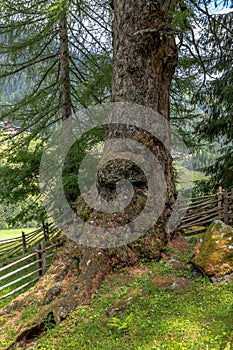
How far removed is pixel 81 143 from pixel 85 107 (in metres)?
1.12

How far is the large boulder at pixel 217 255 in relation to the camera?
3424 mm

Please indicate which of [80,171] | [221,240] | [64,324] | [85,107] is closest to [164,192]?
[221,240]

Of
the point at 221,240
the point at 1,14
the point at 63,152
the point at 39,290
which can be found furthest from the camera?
the point at 63,152

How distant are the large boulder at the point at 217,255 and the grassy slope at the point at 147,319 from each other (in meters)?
0.17

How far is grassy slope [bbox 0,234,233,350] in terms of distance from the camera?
2.49m

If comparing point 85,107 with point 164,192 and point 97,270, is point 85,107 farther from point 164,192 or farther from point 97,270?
point 97,270

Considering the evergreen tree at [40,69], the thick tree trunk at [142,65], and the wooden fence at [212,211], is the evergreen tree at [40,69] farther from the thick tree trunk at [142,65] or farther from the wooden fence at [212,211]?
the wooden fence at [212,211]

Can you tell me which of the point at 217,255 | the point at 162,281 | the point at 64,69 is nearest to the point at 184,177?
the point at 64,69

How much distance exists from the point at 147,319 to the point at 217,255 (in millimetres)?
1221

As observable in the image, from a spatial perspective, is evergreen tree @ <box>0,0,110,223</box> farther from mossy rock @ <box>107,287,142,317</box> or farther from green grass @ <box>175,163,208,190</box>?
mossy rock @ <box>107,287,142,317</box>

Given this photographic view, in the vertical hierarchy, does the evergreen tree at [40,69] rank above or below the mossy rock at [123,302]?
above

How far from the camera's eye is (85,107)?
7.64 metres

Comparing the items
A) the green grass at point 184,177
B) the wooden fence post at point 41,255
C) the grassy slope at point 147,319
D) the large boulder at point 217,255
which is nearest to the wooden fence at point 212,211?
the green grass at point 184,177

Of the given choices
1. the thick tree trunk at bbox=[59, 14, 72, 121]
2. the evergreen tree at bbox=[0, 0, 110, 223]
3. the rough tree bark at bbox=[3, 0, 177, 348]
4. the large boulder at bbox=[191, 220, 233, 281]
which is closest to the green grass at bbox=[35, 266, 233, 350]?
the large boulder at bbox=[191, 220, 233, 281]
